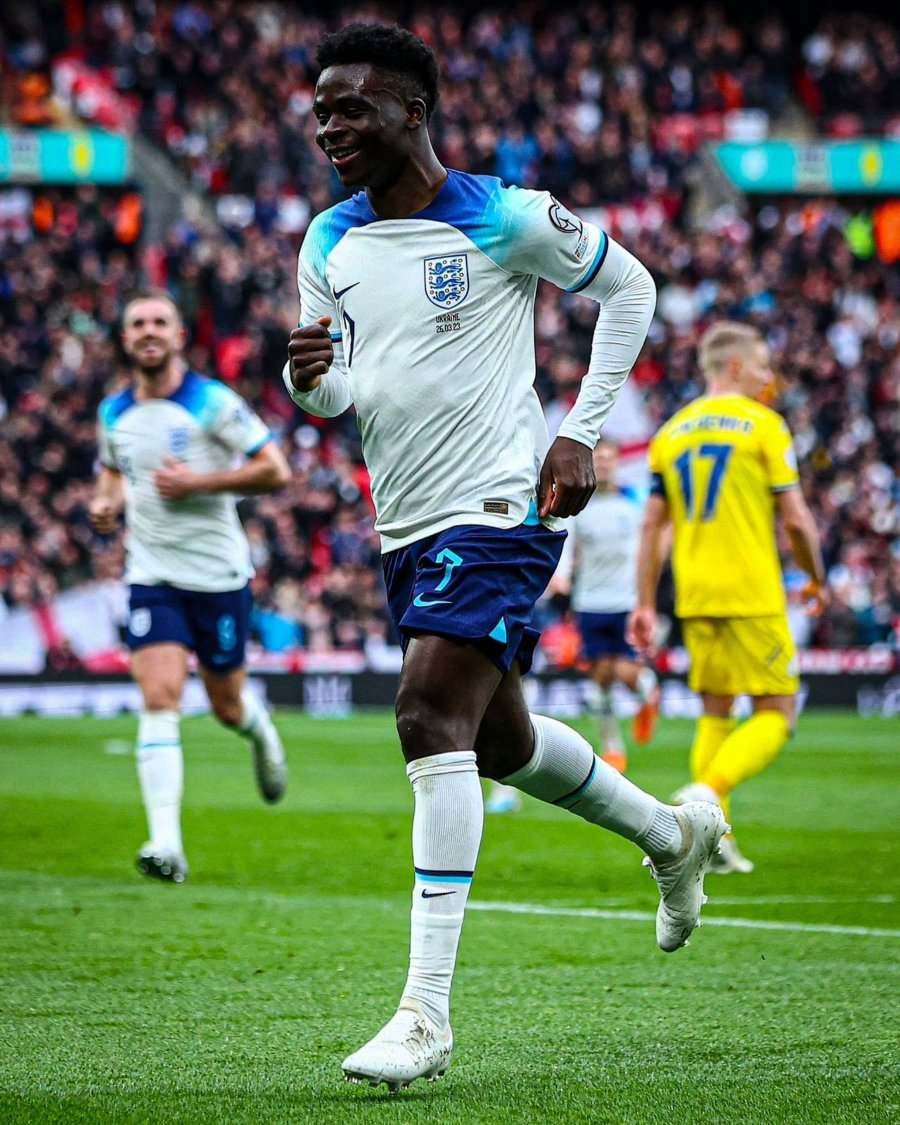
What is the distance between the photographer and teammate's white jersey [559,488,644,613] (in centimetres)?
1478

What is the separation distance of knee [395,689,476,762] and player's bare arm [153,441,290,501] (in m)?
4.12

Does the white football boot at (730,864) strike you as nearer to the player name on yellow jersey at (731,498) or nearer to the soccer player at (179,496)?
the player name on yellow jersey at (731,498)

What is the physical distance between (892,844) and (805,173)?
27.6 meters

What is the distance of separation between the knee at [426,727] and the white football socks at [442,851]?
0.9 inches

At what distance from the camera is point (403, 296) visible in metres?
4.91

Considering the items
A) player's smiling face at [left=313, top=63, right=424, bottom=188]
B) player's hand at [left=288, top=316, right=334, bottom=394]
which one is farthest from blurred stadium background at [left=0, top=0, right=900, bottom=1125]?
player's smiling face at [left=313, top=63, right=424, bottom=188]

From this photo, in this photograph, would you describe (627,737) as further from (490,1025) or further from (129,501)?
(490,1025)

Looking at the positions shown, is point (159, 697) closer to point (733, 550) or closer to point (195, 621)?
point (195, 621)

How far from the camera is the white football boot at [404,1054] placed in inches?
163

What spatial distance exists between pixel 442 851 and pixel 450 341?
131cm

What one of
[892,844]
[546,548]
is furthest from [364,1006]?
[892,844]

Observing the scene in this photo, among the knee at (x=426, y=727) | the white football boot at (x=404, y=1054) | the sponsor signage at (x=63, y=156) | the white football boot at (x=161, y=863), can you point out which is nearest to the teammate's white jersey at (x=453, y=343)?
the knee at (x=426, y=727)

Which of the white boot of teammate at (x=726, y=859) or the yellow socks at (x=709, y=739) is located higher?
the yellow socks at (x=709, y=739)

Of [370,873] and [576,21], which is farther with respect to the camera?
[576,21]
